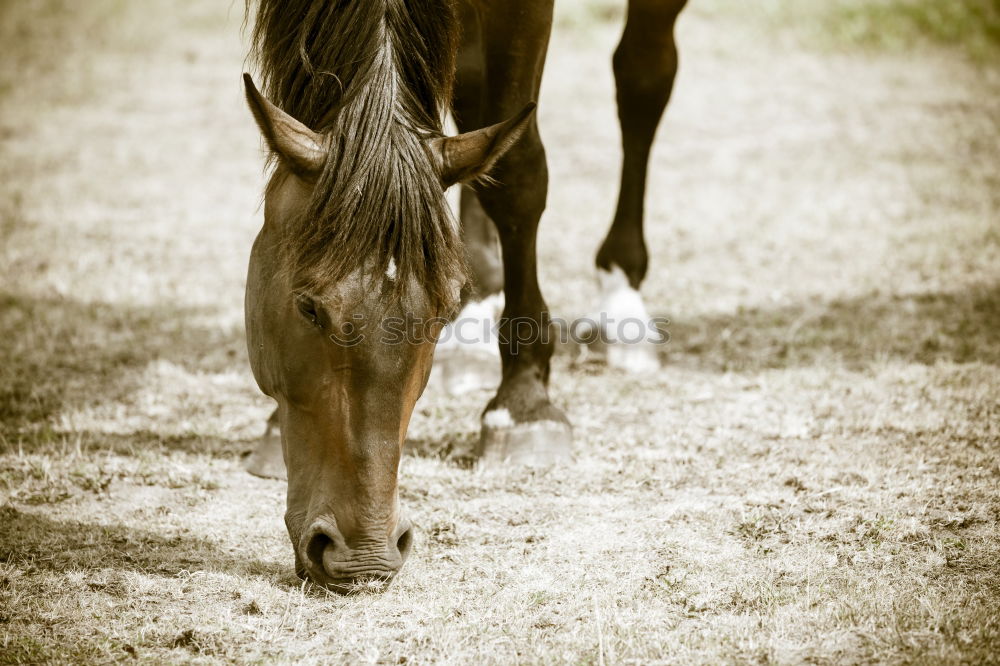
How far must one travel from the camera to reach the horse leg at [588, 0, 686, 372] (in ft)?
16.7

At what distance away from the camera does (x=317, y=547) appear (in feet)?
9.15

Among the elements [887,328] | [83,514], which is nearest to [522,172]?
[83,514]

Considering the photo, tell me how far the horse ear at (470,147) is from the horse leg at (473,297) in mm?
1406

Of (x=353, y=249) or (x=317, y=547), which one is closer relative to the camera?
(x=353, y=249)

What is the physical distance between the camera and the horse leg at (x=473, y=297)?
4.36 metres

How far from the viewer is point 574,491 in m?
3.76

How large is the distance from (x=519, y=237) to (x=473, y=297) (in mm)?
812

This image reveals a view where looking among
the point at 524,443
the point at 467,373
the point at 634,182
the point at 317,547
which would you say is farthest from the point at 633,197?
the point at 317,547

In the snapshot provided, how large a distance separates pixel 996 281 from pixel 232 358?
180 inches

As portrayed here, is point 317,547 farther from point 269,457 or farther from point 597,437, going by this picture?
point 597,437

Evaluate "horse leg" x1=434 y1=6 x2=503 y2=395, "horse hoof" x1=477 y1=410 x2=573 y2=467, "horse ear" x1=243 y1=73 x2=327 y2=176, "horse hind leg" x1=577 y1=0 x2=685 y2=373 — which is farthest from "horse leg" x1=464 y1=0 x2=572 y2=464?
"horse ear" x1=243 y1=73 x2=327 y2=176

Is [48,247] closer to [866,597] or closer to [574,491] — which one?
[574,491]

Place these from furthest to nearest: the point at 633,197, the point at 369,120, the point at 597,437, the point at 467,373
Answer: the point at 633,197
the point at 467,373
the point at 597,437
the point at 369,120

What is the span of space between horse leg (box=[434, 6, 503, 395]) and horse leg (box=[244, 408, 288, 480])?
1061 mm
